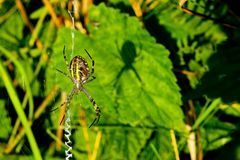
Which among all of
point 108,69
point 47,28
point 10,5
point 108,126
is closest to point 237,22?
point 108,69

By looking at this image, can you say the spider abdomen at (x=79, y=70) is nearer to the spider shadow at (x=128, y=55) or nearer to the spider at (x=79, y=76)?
A: the spider at (x=79, y=76)

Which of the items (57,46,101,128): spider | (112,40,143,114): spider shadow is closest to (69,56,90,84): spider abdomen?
(57,46,101,128): spider

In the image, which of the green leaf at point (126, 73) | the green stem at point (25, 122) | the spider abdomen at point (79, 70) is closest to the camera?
the green stem at point (25, 122)

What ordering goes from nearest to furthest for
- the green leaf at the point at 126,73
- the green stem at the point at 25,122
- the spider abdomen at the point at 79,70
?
the green stem at the point at 25,122 → the spider abdomen at the point at 79,70 → the green leaf at the point at 126,73

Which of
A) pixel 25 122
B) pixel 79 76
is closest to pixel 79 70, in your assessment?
pixel 79 76

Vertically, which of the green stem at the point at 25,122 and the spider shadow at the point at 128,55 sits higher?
the spider shadow at the point at 128,55

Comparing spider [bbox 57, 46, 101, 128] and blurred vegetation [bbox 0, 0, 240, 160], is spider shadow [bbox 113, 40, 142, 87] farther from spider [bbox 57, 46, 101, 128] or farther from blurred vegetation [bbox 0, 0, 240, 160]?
spider [bbox 57, 46, 101, 128]

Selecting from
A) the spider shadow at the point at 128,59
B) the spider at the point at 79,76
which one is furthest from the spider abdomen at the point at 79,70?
the spider shadow at the point at 128,59
